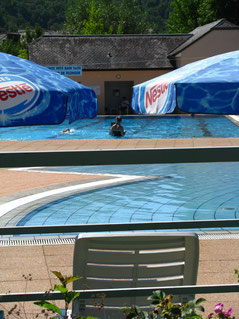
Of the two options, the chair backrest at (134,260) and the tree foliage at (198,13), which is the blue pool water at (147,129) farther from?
the chair backrest at (134,260)

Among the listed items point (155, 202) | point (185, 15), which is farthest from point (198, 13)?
point (155, 202)

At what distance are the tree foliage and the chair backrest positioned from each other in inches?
2030

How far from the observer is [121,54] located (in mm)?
41938

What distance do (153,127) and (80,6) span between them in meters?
56.1

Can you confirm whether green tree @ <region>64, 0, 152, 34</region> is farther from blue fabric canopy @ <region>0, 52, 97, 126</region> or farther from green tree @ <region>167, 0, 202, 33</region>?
blue fabric canopy @ <region>0, 52, 97, 126</region>

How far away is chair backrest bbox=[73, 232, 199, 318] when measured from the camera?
2.96 metres

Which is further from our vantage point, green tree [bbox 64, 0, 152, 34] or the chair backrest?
green tree [bbox 64, 0, 152, 34]

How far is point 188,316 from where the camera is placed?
2018 mm

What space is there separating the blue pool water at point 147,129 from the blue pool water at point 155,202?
1112cm

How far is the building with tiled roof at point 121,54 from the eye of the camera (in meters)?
39.1

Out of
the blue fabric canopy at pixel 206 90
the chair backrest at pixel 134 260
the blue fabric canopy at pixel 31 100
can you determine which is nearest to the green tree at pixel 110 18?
the blue fabric canopy at pixel 206 90

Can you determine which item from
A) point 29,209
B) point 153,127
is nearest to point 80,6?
point 153,127

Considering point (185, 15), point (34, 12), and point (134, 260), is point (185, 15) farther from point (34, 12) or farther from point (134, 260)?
point (34, 12)

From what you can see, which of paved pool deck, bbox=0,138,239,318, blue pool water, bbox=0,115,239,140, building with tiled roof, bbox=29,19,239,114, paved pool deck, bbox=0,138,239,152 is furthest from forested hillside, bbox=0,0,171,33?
paved pool deck, bbox=0,138,239,318
